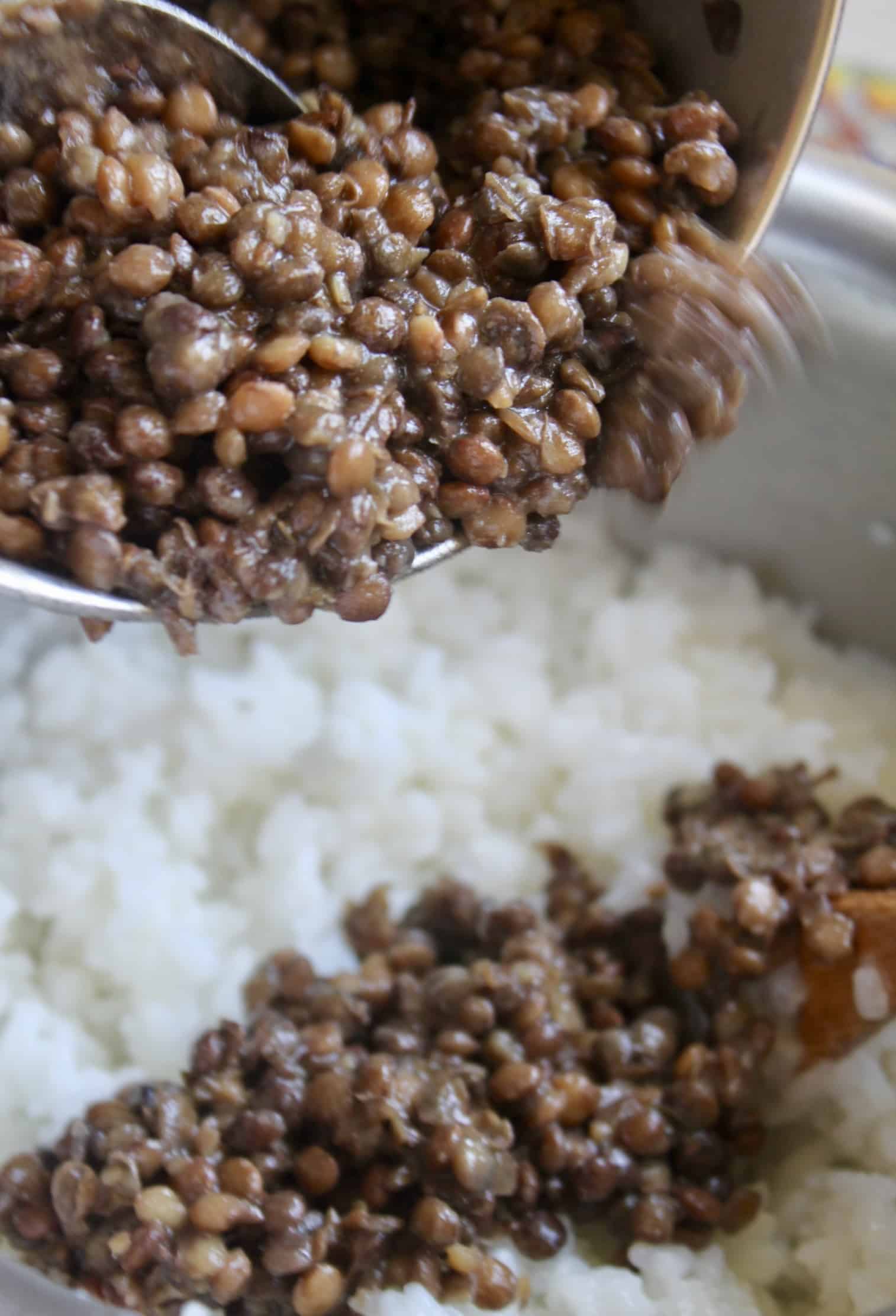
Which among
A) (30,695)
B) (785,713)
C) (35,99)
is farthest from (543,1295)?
(35,99)

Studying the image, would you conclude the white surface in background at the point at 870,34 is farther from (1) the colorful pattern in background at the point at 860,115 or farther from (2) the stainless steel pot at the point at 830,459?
(2) the stainless steel pot at the point at 830,459

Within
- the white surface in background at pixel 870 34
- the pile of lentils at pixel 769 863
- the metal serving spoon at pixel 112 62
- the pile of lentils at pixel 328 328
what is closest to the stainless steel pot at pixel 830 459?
the pile of lentils at pixel 769 863

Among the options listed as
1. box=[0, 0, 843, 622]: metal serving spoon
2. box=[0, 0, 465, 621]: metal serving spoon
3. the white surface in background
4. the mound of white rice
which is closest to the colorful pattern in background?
the white surface in background

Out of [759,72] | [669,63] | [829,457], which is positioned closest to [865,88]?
[829,457]

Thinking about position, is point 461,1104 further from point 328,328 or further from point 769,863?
point 328,328

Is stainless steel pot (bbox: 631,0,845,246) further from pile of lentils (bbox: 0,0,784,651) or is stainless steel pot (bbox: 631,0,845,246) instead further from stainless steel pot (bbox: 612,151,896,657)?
stainless steel pot (bbox: 612,151,896,657)

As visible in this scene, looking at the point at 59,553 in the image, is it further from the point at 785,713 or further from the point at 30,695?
the point at 785,713

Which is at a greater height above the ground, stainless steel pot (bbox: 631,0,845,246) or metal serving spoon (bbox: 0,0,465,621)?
stainless steel pot (bbox: 631,0,845,246)
